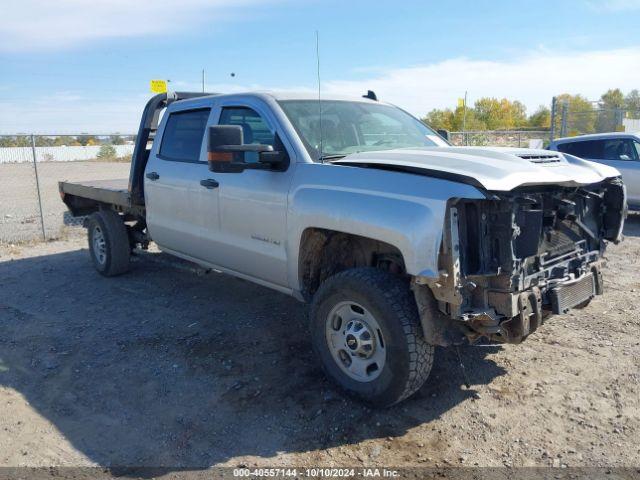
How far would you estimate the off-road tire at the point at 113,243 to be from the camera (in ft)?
23.0

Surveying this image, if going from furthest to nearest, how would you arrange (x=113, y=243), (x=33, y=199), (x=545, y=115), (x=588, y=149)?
(x=545, y=115) → (x=33, y=199) → (x=588, y=149) → (x=113, y=243)

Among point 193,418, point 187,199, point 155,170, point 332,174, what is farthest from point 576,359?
point 155,170

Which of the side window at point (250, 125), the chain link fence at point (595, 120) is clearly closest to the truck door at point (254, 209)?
the side window at point (250, 125)

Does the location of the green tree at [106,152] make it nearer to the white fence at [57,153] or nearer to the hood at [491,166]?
the white fence at [57,153]

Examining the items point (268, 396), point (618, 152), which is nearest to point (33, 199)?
point (268, 396)

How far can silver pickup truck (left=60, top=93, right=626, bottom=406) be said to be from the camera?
336 cm

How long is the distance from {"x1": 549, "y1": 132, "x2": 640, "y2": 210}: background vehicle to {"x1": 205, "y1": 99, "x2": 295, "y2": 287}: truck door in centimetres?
797

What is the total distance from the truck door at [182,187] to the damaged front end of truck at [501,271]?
2.40m

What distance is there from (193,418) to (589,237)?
118 inches

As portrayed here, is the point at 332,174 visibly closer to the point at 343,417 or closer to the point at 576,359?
the point at 343,417

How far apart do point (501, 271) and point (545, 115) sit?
4814cm

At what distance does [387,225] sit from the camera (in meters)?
3.50

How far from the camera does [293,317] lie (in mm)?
5566

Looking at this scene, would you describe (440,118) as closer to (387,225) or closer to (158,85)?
(158,85)
